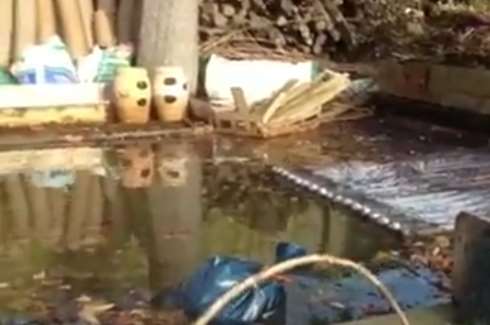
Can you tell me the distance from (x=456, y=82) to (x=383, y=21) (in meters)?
1.72

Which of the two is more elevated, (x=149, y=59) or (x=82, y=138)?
(x=149, y=59)

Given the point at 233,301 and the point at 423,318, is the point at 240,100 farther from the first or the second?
the point at 423,318

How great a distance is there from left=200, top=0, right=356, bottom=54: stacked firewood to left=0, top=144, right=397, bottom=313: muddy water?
2.15 m

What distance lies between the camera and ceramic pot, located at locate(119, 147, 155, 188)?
528 cm

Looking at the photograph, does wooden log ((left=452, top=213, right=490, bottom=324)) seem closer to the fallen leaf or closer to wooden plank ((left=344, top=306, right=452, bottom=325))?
wooden plank ((left=344, top=306, right=452, bottom=325))

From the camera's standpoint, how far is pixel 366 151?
6184 millimetres

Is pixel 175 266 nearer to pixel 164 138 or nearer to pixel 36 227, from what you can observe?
pixel 36 227

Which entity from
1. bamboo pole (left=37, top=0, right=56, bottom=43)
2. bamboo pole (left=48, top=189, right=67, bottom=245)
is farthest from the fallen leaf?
bamboo pole (left=37, top=0, right=56, bottom=43)

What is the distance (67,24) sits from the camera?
7309 mm

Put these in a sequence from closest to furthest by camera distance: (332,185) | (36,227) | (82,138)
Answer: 1. (36,227)
2. (332,185)
3. (82,138)

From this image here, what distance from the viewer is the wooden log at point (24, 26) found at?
7.20 meters

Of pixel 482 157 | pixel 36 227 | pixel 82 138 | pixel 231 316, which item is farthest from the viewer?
pixel 82 138

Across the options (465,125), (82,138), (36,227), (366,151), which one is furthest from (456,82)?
(36,227)

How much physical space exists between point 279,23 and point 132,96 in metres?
1.64
